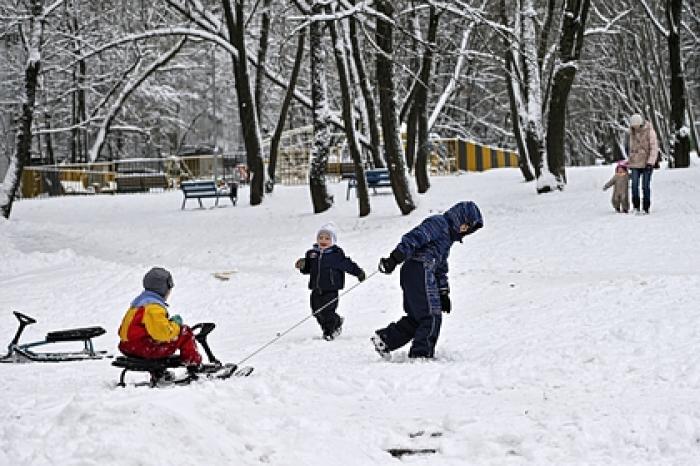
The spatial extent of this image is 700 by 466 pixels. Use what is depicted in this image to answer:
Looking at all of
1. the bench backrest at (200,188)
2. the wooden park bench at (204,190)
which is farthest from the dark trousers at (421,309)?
the bench backrest at (200,188)

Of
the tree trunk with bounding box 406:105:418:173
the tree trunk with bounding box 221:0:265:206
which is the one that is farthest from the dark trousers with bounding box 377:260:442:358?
the tree trunk with bounding box 221:0:265:206

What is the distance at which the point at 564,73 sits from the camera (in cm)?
2141

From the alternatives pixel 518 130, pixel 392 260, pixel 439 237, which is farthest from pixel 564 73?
pixel 392 260

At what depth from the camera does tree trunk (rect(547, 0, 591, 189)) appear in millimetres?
21344

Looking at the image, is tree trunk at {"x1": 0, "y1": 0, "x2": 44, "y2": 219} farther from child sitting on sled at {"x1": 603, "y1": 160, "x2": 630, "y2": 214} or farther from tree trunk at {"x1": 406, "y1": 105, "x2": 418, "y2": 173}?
child sitting on sled at {"x1": 603, "y1": 160, "x2": 630, "y2": 214}

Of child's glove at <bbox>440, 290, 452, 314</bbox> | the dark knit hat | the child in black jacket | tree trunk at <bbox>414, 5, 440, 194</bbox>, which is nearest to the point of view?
the dark knit hat

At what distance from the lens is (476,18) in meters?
18.4

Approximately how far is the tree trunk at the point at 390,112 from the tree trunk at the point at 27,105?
28.9 ft

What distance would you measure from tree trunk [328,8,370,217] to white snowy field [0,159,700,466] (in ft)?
2.96

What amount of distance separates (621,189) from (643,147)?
99cm

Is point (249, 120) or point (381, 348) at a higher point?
point (249, 120)

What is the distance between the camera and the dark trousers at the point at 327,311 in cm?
1038

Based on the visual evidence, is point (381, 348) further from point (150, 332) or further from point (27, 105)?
point (27, 105)

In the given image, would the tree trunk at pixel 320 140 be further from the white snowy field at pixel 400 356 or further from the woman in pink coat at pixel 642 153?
the woman in pink coat at pixel 642 153
